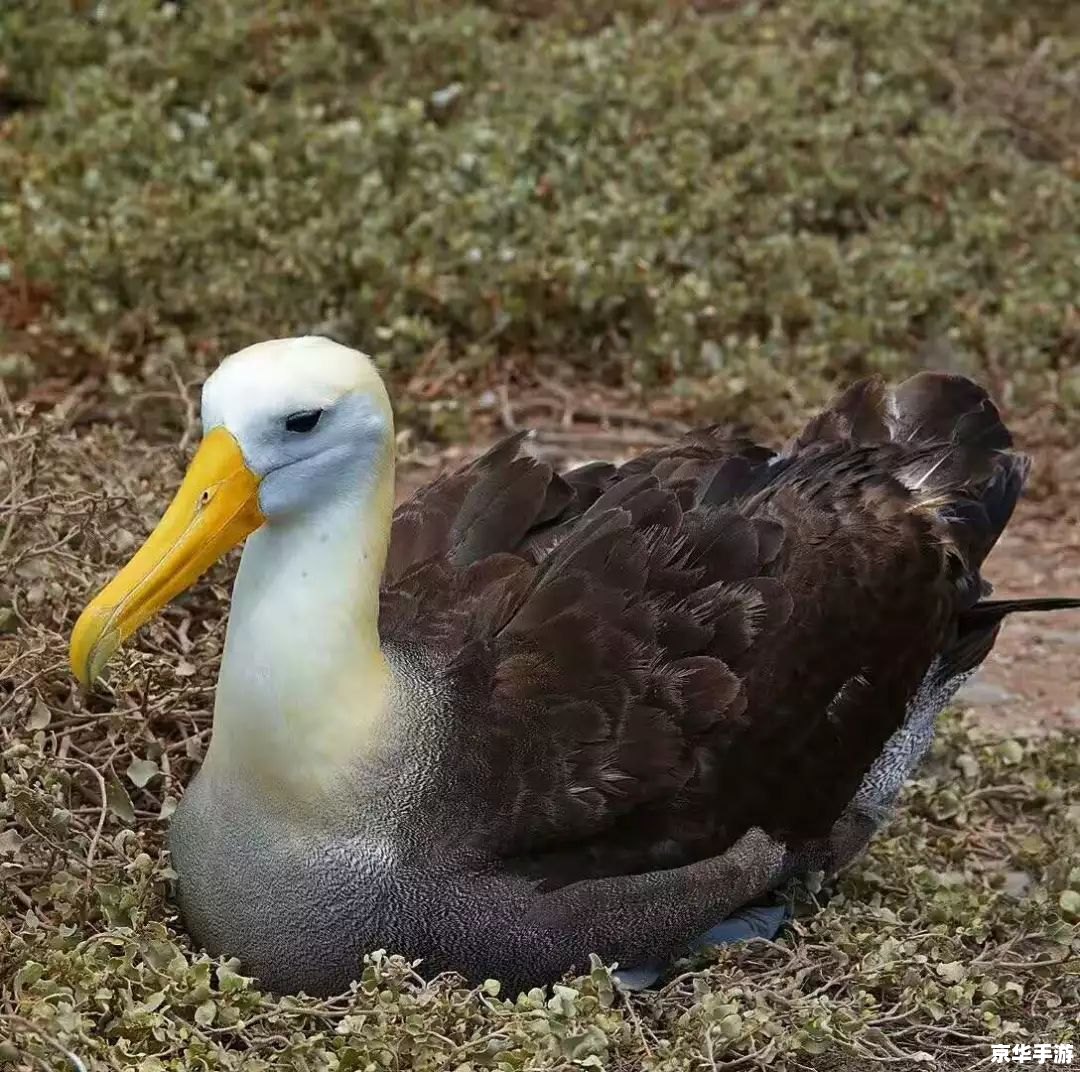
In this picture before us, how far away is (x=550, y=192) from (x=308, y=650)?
4507 millimetres

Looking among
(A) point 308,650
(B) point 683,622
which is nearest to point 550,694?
(B) point 683,622

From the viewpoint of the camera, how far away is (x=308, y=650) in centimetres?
441

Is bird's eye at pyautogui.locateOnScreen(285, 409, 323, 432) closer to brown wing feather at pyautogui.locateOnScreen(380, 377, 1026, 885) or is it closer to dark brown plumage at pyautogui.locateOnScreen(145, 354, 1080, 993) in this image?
dark brown plumage at pyautogui.locateOnScreen(145, 354, 1080, 993)

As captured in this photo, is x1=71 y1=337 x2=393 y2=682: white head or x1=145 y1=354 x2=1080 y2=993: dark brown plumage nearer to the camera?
x1=71 y1=337 x2=393 y2=682: white head

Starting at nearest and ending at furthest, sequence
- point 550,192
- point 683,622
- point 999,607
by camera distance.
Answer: point 683,622 → point 999,607 → point 550,192

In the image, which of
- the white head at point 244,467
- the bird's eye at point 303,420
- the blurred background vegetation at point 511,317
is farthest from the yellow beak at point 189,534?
the blurred background vegetation at point 511,317

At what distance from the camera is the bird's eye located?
434cm

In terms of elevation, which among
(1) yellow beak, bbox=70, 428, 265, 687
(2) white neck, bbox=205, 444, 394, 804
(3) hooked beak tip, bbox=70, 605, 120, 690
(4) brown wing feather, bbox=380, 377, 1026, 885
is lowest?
(4) brown wing feather, bbox=380, 377, 1026, 885

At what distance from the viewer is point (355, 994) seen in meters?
4.50

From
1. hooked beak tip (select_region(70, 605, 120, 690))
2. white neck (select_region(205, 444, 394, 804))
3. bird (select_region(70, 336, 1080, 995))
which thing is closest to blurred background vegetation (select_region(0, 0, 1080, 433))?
bird (select_region(70, 336, 1080, 995))

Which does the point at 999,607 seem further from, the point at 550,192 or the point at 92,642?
the point at 550,192

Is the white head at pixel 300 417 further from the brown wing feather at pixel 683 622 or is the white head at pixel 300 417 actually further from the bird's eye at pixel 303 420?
the brown wing feather at pixel 683 622

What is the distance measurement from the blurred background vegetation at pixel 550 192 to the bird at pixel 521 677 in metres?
2.49

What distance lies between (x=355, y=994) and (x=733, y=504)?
1.57m
